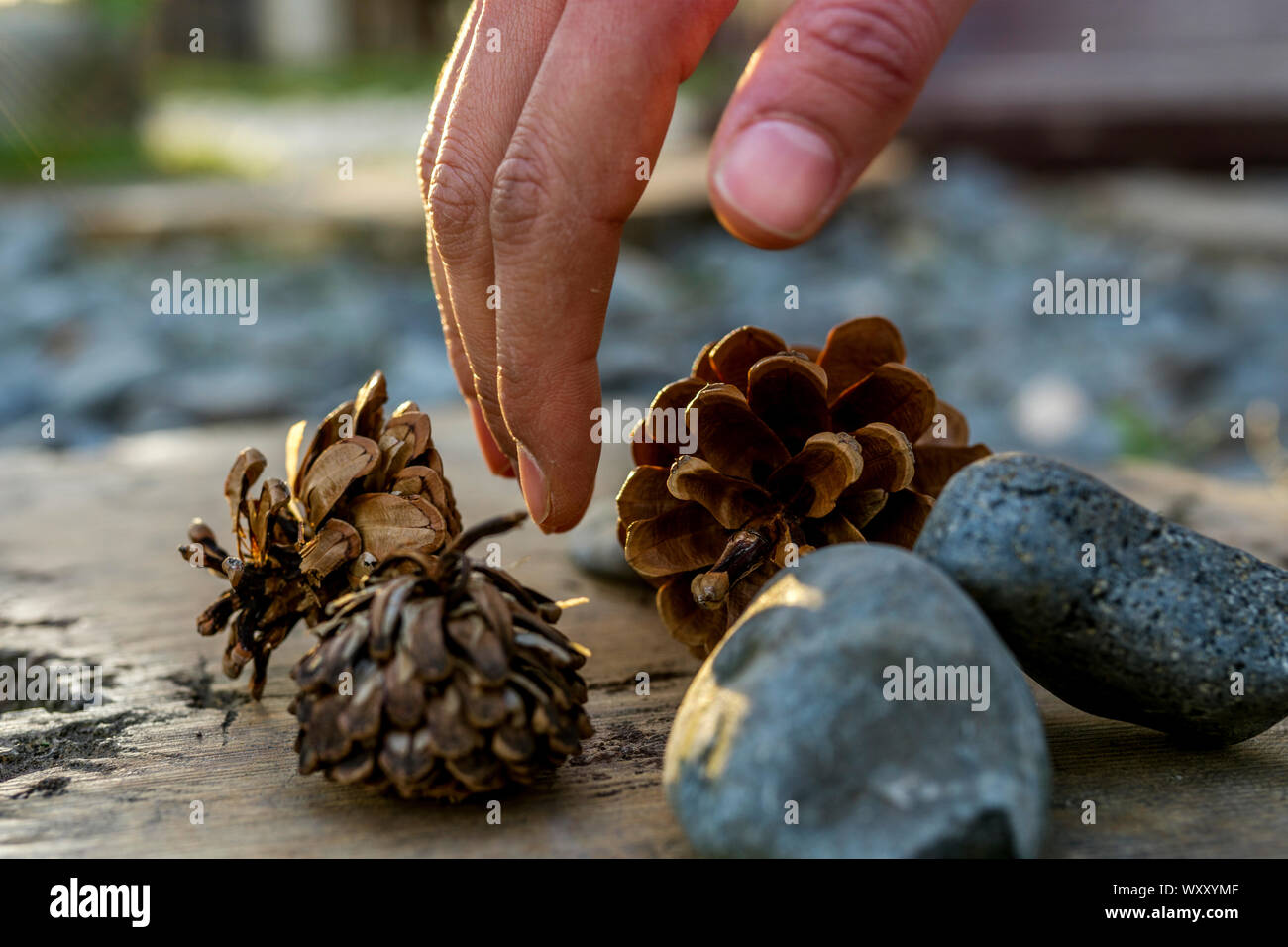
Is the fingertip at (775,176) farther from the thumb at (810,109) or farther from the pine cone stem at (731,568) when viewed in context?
the pine cone stem at (731,568)

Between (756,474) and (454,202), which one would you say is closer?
(756,474)

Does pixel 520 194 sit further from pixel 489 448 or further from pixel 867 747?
pixel 867 747

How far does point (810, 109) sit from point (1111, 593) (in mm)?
684

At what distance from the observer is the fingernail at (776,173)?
1.45 metres

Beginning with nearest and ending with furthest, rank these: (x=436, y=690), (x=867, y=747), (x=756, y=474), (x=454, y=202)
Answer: (x=867, y=747) → (x=436, y=690) → (x=756, y=474) → (x=454, y=202)

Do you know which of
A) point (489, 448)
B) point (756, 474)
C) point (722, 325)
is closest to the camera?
point (756, 474)

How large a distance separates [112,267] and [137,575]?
4.10 meters

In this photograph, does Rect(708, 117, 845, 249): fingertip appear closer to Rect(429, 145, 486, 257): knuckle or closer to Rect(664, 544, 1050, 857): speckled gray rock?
Rect(429, 145, 486, 257): knuckle

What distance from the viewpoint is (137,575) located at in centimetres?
193

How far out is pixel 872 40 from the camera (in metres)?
1.46

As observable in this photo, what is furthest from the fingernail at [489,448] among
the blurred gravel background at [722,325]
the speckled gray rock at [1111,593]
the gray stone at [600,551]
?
the blurred gravel background at [722,325]

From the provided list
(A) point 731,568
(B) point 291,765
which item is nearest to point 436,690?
(B) point 291,765
